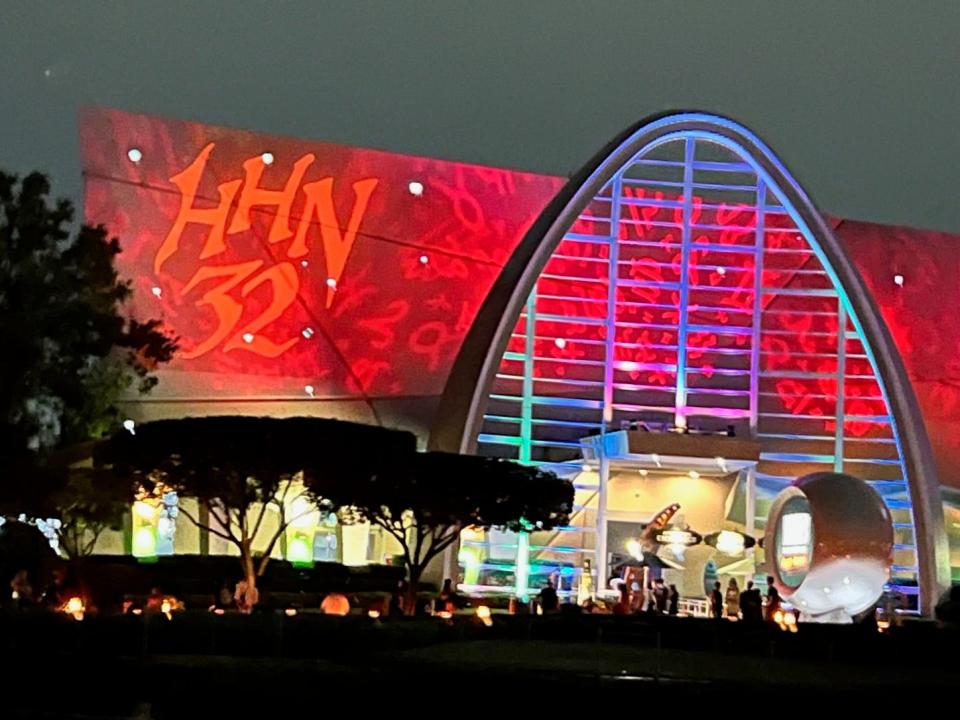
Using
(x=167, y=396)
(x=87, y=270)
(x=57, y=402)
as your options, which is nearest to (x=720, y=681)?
(x=87, y=270)

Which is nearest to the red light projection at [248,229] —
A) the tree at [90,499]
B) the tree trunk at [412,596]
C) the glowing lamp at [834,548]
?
the tree at [90,499]

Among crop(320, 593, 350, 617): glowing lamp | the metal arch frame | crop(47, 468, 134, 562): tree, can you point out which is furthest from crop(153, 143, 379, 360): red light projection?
crop(320, 593, 350, 617): glowing lamp

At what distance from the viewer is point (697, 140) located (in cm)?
5488

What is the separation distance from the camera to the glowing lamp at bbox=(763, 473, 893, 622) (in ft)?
110

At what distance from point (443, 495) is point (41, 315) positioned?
400 inches

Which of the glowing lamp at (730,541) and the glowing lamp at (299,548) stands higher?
the glowing lamp at (730,541)

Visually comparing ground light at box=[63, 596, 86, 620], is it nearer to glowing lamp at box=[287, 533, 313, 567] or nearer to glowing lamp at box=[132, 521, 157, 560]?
glowing lamp at box=[132, 521, 157, 560]

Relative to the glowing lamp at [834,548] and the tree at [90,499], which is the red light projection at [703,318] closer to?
the tree at [90,499]

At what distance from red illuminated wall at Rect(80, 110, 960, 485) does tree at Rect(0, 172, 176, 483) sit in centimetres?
1164

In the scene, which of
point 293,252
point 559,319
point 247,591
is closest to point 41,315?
point 247,591

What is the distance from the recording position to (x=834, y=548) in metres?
33.4

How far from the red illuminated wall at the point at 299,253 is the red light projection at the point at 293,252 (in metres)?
0.05

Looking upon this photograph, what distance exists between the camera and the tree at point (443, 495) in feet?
118

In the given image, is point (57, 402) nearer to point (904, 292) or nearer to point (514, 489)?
point (514, 489)
